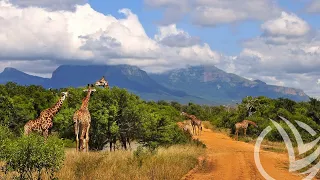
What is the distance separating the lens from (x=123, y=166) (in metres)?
16.0

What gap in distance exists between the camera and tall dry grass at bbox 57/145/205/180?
14.2 metres

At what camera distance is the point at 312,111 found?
4597 cm

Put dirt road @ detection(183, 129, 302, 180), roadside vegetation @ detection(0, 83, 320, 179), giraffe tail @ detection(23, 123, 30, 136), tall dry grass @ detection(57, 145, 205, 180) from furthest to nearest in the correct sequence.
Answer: giraffe tail @ detection(23, 123, 30, 136) < dirt road @ detection(183, 129, 302, 180) < tall dry grass @ detection(57, 145, 205, 180) < roadside vegetation @ detection(0, 83, 320, 179)

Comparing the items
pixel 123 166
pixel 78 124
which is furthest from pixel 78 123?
pixel 123 166

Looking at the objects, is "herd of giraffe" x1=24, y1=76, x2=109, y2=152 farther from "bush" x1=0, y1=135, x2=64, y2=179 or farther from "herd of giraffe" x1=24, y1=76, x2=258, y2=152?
"bush" x1=0, y1=135, x2=64, y2=179

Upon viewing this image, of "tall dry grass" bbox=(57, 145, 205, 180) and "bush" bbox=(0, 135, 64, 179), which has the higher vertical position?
"bush" bbox=(0, 135, 64, 179)

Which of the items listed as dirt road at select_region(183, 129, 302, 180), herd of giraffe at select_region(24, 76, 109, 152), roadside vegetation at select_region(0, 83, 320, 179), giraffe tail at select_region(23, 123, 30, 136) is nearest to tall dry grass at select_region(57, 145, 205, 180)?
roadside vegetation at select_region(0, 83, 320, 179)

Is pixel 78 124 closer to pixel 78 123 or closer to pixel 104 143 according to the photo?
pixel 78 123

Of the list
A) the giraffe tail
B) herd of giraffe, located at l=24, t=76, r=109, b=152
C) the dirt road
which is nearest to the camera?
the dirt road

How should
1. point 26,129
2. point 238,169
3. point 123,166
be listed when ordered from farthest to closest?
point 26,129, point 238,169, point 123,166

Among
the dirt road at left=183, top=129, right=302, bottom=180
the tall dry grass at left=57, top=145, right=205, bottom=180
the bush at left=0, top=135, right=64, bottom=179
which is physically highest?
the bush at left=0, top=135, right=64, bottom=179

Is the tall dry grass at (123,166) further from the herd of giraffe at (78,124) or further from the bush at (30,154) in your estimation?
the herd of giraffe at (78,124)

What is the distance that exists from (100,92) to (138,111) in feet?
7.55

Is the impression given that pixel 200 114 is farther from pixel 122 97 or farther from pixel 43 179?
pixel 43 179
